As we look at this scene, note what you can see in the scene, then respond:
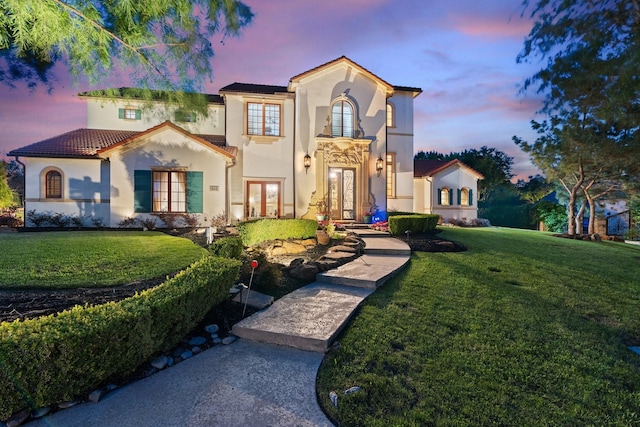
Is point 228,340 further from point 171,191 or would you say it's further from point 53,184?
point 53,184

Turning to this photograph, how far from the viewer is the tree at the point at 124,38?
553 centimetres

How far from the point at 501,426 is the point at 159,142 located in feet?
50.3

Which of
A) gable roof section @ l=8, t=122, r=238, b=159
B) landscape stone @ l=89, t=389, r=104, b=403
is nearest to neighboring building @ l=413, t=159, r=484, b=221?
gable roof section @ l=8, t=122, r=238, b=159

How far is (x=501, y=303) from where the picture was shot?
5.25 m

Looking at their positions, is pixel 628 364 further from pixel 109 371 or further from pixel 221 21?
pixel 221 21

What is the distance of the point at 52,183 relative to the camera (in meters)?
14.3

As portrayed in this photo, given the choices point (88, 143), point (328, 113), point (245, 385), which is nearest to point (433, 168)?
point (328, 113)

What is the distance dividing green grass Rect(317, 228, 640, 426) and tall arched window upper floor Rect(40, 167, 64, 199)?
1607 centimetres

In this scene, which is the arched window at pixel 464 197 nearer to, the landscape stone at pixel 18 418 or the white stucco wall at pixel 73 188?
the white stucco wall at pixel 73 188

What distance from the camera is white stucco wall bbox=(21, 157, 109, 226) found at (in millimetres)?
13953

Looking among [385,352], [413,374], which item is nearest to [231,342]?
[385,352]

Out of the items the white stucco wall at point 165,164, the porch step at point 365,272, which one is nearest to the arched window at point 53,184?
the white stucco wall at point 165,164

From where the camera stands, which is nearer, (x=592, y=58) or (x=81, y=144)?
(x=592, y=58)

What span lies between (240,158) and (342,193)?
5.42 meters
